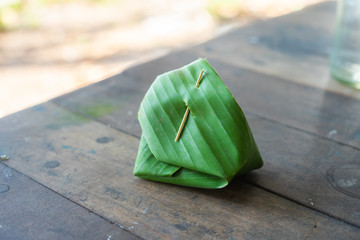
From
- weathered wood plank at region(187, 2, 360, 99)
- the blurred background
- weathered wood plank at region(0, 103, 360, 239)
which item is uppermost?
weathered wood plank at region(187, 2, 360, 99)

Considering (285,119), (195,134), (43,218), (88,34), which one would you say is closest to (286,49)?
(285,119)

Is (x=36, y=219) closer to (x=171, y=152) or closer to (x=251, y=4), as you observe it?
(x=171, y=152)

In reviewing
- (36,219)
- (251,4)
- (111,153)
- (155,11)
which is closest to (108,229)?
(36,219)

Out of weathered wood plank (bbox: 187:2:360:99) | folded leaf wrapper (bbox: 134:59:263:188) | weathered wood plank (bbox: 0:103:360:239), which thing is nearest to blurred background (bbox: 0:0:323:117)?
weathered wood plank (bbox: 187:2:360:99)

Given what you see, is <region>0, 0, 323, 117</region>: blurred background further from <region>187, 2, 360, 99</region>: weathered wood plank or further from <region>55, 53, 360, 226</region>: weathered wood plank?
<region>55, 53, 360, 226</region>: weathered wood plank

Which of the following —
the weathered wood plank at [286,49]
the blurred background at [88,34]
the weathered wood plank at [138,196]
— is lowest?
the blurred background at [88,34]

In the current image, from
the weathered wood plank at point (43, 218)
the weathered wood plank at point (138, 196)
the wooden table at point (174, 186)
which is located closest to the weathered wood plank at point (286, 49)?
the wooden table at point (174, 186)

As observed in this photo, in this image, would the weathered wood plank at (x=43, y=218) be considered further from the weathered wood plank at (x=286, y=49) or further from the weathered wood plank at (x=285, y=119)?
the weathered wood plank at (x=286, y=49)

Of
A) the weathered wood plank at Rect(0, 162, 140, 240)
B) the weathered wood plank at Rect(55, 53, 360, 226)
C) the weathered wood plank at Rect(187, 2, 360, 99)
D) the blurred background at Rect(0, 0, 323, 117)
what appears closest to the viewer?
the weathered wood plank at Rect(0, 162, 140, 240)
